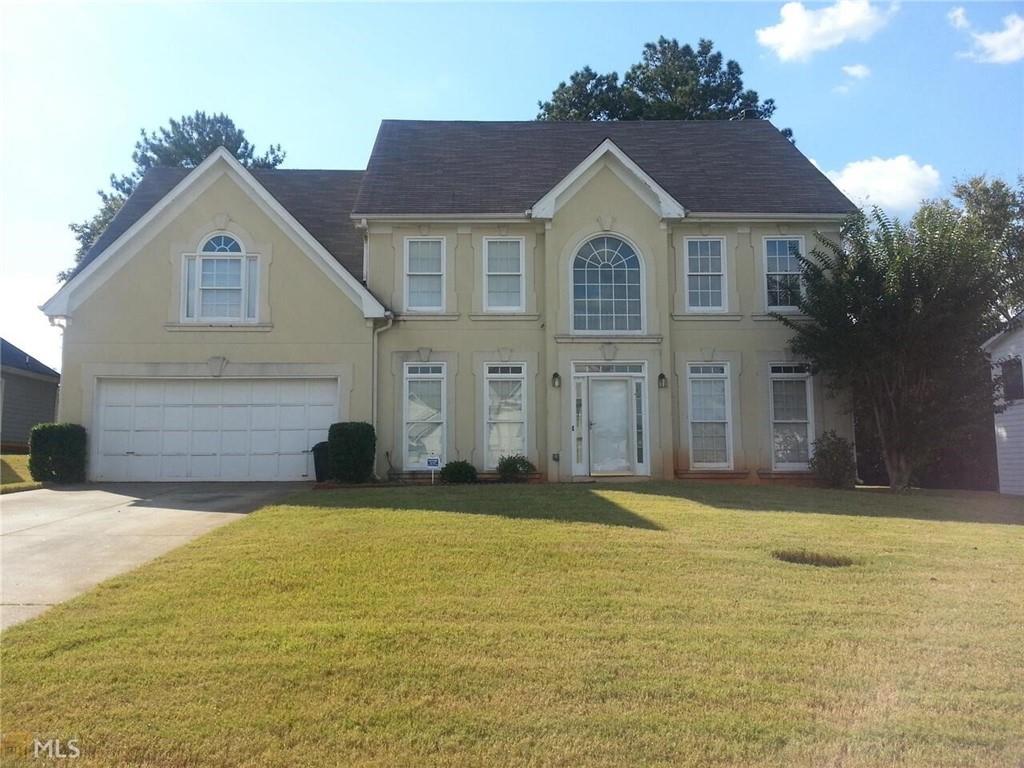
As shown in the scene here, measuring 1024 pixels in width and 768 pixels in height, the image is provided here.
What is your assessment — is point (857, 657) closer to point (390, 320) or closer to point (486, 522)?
point (486, 522)

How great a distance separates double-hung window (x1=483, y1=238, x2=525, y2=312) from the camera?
1770cm

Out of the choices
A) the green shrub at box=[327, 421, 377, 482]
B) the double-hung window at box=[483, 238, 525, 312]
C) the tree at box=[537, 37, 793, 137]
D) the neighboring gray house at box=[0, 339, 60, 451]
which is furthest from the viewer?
the tree at box=[537, 37, 793, 137]

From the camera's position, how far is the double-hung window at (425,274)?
17641 millimetres

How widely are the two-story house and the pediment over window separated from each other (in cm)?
4

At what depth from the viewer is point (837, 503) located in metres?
12.9

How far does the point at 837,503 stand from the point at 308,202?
1462 centimetres

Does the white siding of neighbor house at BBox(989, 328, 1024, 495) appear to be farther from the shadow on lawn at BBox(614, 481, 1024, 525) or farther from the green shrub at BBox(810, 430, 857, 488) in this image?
the shadow on lawn at BBox(614, 481, 1024, 525)

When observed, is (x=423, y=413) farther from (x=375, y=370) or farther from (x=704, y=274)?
(x=704, y=274)

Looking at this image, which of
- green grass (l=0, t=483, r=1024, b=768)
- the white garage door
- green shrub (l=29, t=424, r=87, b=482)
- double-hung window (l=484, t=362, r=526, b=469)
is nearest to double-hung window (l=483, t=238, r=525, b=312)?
double-hung window (l=484, t=362, r=526, b=469)

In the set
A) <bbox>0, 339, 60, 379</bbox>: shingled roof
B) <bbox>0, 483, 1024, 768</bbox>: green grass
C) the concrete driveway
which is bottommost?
<bbox>0, 483, 1024, 768</bbox>: green grass

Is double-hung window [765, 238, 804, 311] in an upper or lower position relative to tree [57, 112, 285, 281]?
lower

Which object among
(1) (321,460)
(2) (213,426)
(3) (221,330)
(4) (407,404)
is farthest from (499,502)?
(3) (221,330)

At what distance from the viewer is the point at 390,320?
56.2 ft

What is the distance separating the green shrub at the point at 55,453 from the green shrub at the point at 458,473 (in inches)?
290
